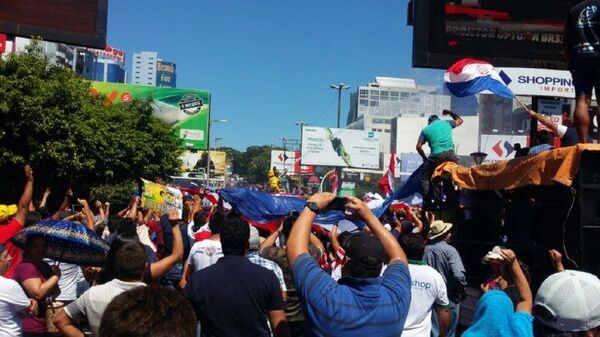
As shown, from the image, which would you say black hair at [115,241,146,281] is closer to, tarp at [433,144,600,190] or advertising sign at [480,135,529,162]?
tarp at [433,144,600,190]

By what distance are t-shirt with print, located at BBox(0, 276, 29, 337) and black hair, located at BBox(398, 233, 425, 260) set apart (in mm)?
2858

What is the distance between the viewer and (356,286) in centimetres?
336

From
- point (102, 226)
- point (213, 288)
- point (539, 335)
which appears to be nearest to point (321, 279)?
point (539, 335)

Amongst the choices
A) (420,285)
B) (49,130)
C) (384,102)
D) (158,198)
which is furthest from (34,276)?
(384,102)

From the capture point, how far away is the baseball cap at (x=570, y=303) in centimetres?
266

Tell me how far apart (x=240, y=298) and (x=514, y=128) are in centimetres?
3377

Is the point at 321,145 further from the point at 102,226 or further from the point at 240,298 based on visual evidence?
the point at 240,298

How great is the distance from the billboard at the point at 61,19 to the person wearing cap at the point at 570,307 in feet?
69.2

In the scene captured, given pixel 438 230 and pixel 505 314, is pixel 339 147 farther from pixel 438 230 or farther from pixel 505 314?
pixel 505 314

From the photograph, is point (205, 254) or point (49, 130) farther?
point (49, 130)

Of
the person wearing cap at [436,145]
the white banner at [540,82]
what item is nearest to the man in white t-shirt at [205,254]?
the person wearing cap at [436,145]

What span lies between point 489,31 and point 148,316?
15808mm

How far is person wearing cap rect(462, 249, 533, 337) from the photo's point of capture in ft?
11.8

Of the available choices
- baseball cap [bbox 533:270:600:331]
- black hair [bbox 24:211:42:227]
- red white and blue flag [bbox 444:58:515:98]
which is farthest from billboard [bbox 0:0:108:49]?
baseball cap [bbox 533:270:600:331]
